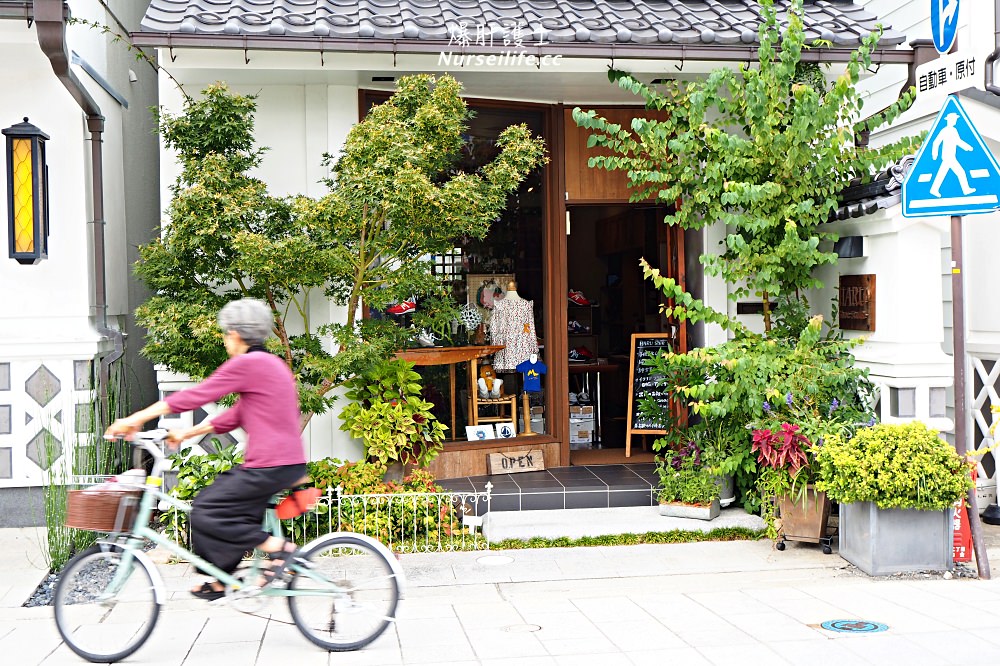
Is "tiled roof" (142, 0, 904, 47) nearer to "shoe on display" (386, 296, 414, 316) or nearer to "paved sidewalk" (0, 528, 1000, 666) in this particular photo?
"shoe on display" (386, 296, 414, 316)

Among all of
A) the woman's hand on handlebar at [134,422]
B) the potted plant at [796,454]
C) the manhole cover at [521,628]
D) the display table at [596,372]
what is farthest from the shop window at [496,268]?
the woman's hand on handlebar at [134,422]

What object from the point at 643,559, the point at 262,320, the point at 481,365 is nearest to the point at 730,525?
the point at 643,559

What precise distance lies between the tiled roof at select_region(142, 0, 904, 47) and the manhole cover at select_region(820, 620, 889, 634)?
193 inches

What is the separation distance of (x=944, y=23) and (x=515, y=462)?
5.46 metres

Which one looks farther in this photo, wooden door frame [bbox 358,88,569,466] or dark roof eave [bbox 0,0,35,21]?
wooden door frame [bbox 358,88,569,466]

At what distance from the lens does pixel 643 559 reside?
7.29 m

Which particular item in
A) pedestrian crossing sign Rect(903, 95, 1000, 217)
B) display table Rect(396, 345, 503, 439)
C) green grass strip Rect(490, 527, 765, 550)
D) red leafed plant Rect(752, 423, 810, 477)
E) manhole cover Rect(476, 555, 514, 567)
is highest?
pedestrian crossing sign Rect(903, 95, 1000, 217)

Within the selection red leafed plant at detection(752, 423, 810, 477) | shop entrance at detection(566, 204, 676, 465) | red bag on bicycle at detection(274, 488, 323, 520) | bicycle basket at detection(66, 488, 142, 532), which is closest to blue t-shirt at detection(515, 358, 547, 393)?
shop entrance at detection(566, 204, 676, 465)

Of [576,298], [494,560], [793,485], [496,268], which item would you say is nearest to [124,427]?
[494,560]

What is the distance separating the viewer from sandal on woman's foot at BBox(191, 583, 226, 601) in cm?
502

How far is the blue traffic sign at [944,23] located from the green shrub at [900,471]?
10.3ft

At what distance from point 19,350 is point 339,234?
304 centimetres

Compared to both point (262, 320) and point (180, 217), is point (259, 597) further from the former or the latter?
point (180, 217)

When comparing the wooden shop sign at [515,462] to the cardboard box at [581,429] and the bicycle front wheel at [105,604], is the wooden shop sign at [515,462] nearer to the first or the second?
the cardboard box at [581,429]
